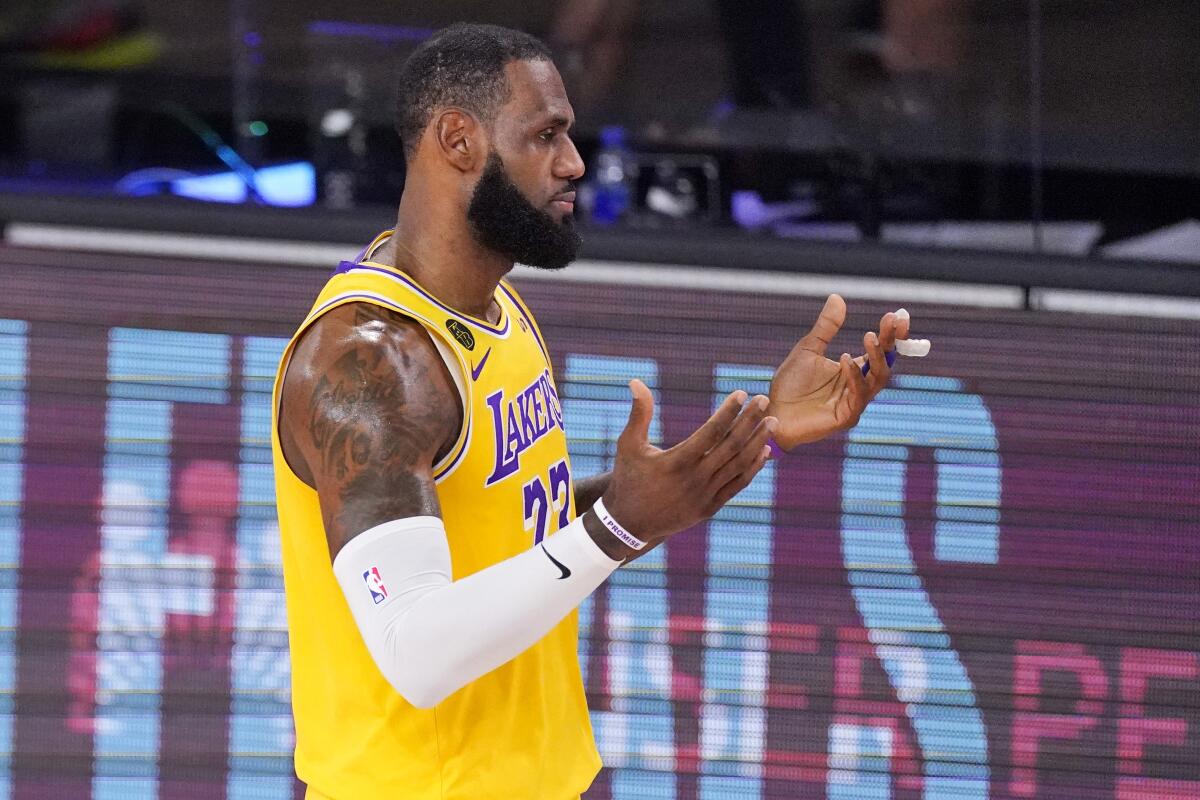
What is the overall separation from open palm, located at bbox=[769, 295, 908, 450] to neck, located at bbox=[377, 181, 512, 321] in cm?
56

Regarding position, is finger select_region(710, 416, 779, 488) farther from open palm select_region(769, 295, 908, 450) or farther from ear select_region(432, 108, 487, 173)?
ear select_region(432, 108, 487, 173)

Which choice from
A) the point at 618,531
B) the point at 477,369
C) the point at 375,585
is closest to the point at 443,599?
the point at 375,585

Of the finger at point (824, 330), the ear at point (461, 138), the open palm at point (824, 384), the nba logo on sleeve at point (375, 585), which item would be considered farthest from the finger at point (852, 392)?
the nba logo on sleeve at point (375, 585)

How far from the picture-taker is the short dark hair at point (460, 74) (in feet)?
8.07

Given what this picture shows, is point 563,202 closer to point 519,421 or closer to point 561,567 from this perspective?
point 519,421

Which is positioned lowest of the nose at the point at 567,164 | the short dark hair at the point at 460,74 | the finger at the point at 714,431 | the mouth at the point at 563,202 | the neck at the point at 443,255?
the finger at the point at 714,431

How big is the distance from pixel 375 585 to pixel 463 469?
0.33 metres

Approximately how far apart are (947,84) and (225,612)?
2.29 m

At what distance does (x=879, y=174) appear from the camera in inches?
160

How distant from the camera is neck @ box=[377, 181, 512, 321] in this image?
8.14 feet

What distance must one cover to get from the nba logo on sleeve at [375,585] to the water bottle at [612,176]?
2.26 metres

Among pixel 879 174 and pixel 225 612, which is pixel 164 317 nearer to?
pixel 225 612

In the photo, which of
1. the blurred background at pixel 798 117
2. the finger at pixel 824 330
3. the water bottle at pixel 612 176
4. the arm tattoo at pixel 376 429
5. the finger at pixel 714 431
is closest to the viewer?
the finger at pixel 714 431

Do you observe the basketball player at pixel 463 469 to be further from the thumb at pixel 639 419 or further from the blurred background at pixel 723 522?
the blurred background at pixel 723 522
